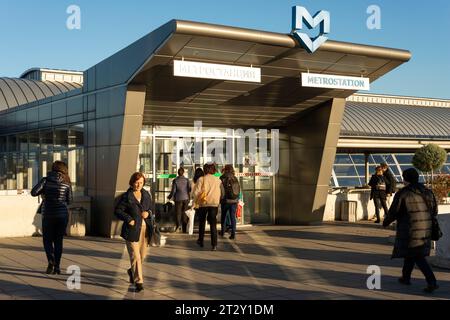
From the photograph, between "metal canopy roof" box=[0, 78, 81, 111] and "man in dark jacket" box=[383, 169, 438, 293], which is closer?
"man in dark jacket" box=[383, 169, 438, 293]

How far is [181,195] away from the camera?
45.6 ft

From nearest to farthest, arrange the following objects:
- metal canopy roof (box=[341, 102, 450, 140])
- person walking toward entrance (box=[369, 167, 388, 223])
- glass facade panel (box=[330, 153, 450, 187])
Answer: person walking toward entrance (box=[369, 167, 388, 223]) < metal canopy roof (box=[341, 102, 450, 140]) < glass facade panel (box=[330, 153, 450, 187])

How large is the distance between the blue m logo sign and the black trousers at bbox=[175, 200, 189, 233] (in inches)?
187

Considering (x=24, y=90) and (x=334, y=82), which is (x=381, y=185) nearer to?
(x=334, y=82)

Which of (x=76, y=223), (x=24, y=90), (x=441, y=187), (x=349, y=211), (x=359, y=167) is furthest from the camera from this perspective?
(x=359, y=167)

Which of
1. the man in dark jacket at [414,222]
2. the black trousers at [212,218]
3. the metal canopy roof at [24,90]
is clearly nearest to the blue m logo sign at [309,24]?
the black trousers at [212,218]

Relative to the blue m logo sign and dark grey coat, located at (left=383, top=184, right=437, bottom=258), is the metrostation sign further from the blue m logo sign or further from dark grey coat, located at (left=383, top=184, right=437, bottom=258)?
dark grey coat, located at (left=383, top=184, right=437, bottom=258)

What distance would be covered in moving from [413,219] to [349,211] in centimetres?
984

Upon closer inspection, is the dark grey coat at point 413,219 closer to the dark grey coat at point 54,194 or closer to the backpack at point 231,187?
the dark grey coat at point 54,194

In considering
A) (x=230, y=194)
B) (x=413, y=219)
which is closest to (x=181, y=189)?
(x=230, y=194)

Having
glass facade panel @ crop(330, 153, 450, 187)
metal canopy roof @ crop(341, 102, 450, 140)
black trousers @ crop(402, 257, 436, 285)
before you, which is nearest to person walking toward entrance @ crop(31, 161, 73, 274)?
black trousers @ crop(402, 257, 436, 285)

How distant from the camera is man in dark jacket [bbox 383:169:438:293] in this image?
7.64 m

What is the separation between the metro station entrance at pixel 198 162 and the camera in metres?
15.0
